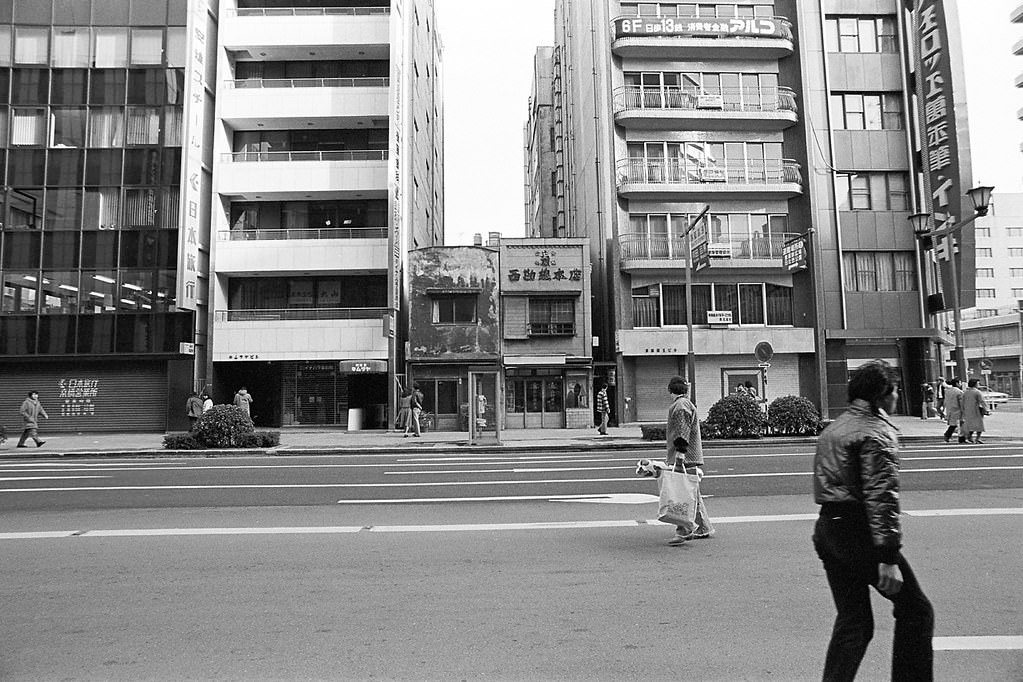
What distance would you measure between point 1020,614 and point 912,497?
5.23 metres

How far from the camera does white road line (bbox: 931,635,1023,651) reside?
4453 mm

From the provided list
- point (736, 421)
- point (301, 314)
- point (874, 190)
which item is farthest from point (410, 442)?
point (874, 190)

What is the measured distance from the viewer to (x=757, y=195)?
31.8 metres

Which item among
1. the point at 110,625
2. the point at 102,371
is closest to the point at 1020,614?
the point at 110,625

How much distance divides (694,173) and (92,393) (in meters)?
25.4

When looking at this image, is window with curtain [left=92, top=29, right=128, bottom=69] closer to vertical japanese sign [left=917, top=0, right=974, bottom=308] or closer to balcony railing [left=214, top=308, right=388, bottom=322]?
balcony railing [left=214, top=308, right=388, bottom=322]

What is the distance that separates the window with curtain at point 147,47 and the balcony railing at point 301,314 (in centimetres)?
1024

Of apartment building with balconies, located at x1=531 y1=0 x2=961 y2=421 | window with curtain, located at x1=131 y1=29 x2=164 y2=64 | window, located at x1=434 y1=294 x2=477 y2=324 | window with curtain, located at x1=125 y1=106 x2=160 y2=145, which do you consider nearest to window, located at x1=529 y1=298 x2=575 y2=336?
apartment building with balconies, located at x1=531 y1=0 x2=961 y2=421

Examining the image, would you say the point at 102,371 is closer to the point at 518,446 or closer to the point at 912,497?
the point at 518,446

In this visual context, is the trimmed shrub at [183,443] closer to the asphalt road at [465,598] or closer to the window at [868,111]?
the asphalt road at [465,598]

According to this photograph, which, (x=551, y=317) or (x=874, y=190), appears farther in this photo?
(x=874, y=190)

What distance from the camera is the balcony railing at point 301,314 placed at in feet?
98.9

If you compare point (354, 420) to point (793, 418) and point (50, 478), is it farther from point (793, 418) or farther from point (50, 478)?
point (793, 418)

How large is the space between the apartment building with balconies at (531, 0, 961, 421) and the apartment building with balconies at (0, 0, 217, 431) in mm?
16618
